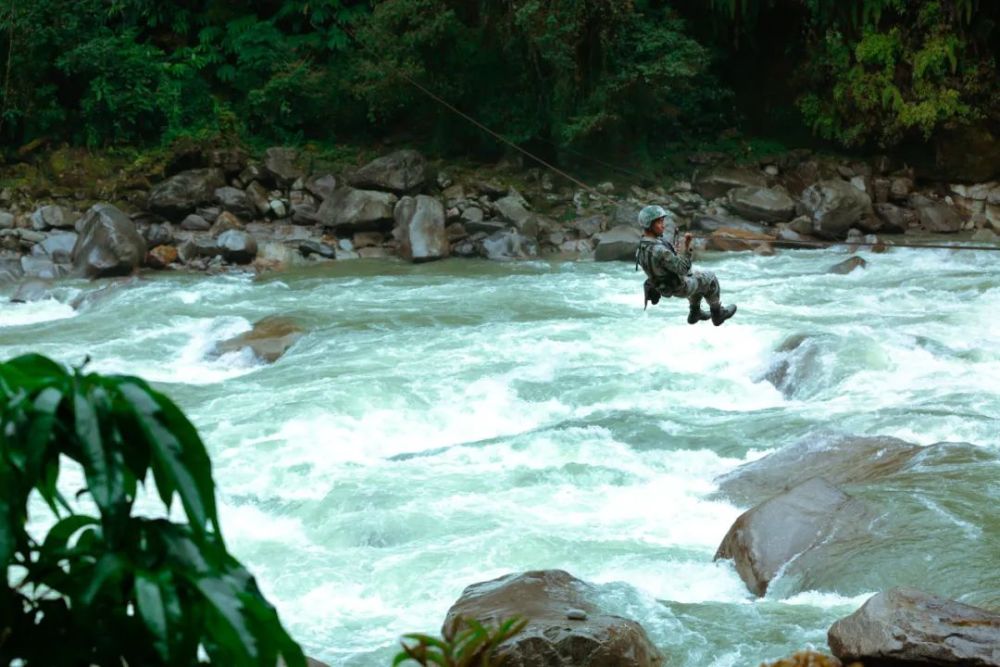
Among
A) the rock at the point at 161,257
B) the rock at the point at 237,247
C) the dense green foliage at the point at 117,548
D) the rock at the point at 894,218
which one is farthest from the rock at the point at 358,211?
the dense green foliage at the point at 117,548

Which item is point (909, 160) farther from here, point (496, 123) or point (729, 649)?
point (729, 649)

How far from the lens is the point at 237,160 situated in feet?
68.4

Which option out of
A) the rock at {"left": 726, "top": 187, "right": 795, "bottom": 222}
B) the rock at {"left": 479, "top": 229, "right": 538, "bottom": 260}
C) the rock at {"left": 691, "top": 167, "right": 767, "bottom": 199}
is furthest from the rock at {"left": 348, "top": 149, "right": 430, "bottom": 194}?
the rock at {"left": 726, "top": 187, "right": 795, "bottom": 222}

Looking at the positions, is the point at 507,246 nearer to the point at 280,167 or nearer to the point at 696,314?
the point at 280,167

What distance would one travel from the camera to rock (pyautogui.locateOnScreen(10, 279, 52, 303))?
15.5 meters

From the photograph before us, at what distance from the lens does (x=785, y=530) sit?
6.72m

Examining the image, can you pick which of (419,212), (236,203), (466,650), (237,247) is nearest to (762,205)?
(419,212)

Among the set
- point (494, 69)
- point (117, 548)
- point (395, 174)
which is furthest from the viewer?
point (494, 69)

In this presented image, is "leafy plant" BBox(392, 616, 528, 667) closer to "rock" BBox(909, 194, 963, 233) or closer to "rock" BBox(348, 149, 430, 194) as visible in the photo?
"rock" BBox(348, 149, 430, 194)

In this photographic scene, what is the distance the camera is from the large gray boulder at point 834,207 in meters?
19.0

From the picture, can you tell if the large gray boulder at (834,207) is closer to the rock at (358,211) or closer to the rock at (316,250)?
the rock at (358,211)

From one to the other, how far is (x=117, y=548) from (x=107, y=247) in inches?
648

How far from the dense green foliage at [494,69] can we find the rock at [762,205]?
7.06 feet

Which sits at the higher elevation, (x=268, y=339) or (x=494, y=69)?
(x=494, y=69)
